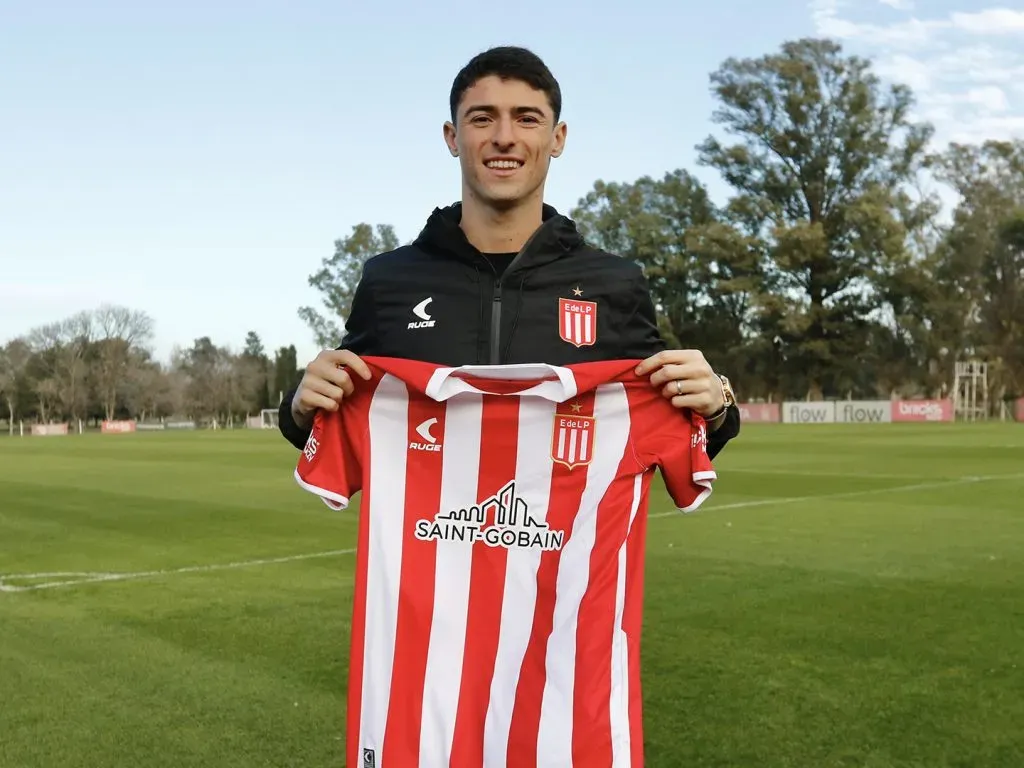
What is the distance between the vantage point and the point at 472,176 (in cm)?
250

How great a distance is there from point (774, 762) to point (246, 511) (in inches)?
393

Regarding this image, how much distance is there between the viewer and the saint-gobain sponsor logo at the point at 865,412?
46.7m

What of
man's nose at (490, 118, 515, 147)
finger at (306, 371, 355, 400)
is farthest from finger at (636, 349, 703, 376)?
finger at (306, 371, 355, 400)

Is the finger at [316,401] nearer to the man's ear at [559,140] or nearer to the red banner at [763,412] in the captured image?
the man's ear at [559,140]

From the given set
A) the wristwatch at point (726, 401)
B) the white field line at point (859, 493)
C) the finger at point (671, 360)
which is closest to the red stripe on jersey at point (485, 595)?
the finger at point (671, 360)

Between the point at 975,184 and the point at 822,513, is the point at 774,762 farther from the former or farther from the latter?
the point at 975,184

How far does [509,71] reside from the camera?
2.48m

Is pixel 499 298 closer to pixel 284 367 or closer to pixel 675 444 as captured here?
pixel 675 444

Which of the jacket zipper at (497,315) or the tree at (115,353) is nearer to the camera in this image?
the jacket zipper at (497,315)

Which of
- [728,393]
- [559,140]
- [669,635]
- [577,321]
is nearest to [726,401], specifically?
[728,393]

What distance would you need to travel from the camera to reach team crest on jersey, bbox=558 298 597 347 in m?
2.56

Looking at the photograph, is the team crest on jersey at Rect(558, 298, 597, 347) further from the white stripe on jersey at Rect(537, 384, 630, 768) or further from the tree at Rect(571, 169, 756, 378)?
the tree at Rect(571, 169, 756, 378)

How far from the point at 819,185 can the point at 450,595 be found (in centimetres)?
5515

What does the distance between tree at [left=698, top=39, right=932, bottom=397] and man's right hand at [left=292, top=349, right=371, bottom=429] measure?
171ft
